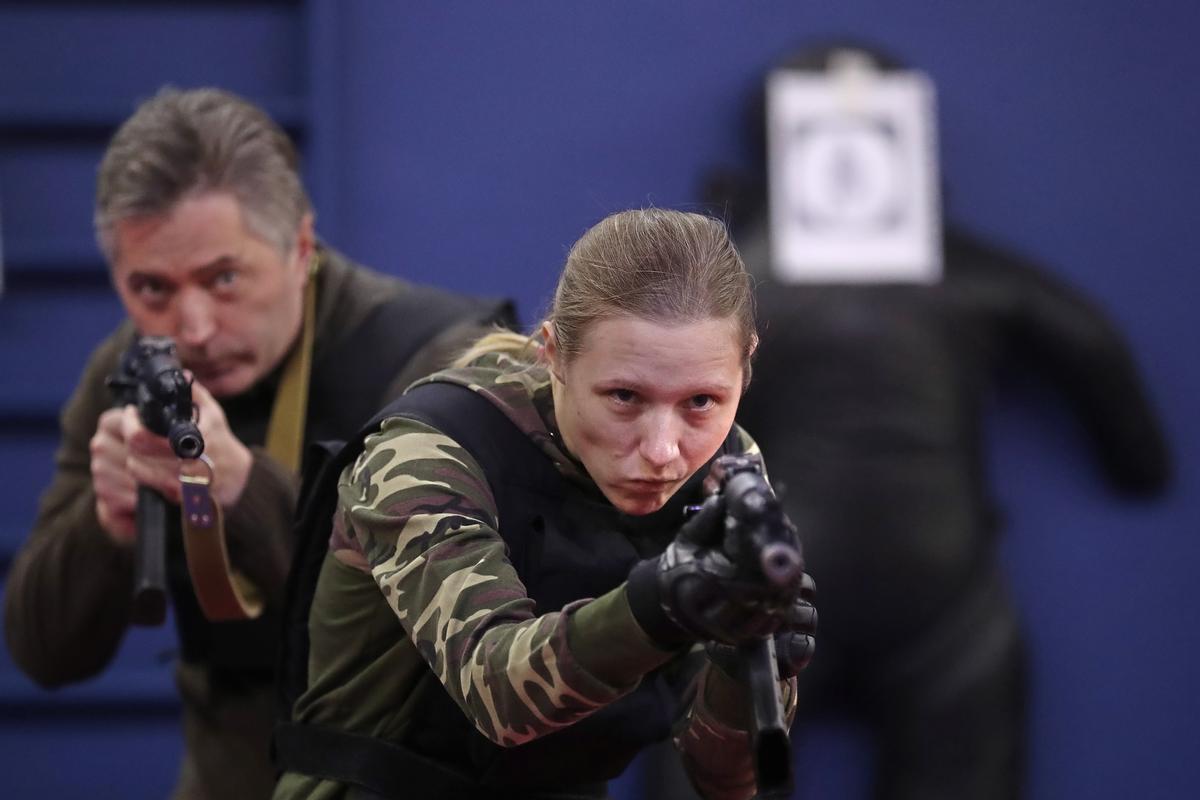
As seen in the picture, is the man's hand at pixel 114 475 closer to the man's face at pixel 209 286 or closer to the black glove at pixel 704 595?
the man's face at pixel 209 286

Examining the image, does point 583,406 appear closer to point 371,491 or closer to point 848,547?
point 371,491

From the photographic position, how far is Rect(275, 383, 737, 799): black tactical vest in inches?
52.8

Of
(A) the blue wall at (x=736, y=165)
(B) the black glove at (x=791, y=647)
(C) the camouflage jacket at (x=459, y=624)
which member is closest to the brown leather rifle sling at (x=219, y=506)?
(C) the camouflage jacket at (x=459, y=624)

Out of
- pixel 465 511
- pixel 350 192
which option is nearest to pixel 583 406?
pixel 465 511

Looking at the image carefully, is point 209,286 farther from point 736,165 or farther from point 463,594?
point 736,165

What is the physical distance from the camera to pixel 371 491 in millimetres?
1289

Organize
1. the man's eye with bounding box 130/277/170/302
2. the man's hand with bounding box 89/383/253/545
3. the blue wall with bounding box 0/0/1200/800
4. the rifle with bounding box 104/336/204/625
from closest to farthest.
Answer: the rifle with bounding box 104/336/204/625
the man's hand with bounding box 89/383/253/545
the man's eye with bounding box 130/277/170/302
the blue wall with bounding box 0/0/1200/800

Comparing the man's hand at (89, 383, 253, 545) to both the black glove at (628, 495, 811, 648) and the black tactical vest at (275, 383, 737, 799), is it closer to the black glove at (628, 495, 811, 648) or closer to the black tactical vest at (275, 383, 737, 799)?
the black tactical vest at (275, 383, 737, 799)

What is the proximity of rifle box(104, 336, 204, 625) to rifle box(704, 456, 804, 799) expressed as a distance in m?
0.67

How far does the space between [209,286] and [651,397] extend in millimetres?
777

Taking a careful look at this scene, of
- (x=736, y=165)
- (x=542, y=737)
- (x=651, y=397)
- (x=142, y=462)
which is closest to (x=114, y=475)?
(x=142, y=462)

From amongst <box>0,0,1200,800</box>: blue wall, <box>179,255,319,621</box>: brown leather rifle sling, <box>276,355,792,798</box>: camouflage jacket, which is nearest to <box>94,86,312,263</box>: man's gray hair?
<box>179,255,319,621</box>: brown leather rifle sling

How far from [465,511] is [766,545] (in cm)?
32

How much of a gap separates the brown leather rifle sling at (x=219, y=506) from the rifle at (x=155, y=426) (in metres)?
Result: 0.04
